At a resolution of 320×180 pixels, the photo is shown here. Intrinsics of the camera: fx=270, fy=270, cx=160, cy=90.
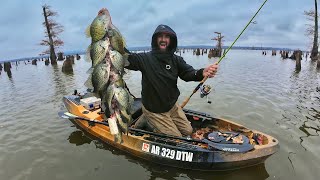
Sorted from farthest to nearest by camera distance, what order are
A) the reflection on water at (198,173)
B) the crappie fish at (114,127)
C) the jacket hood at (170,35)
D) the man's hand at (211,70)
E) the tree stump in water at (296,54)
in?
the tree stump in water at (296,54), the reflection on water at (198,173), the jacket hood at (170,35), the man's hand at (211,70), the crappie fish at (114,127)

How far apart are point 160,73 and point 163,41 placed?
2.60ft

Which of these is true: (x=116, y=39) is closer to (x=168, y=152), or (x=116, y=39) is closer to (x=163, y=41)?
(x=163, y=41)

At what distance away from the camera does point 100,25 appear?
12.8 feet

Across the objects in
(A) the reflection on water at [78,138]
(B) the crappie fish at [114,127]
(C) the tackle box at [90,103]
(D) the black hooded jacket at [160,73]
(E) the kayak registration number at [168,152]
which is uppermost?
(D) the black hooded jacket at [160,73]

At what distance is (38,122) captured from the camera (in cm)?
1117

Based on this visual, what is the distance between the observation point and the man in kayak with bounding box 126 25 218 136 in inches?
256

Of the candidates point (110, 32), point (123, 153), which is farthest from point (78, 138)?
point (110, 32)

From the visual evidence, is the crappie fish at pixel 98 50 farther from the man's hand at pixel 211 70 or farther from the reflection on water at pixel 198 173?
the reflection on water at pixel 198 173

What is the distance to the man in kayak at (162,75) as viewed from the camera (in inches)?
256

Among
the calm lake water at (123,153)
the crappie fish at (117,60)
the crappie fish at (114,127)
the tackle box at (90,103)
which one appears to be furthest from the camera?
the tackle box at (90,103)

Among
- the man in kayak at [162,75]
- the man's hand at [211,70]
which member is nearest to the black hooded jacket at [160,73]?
the man in kayak at [162,75]

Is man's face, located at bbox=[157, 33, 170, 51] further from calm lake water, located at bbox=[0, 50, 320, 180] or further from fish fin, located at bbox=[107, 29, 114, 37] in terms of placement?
calm lake water, located at bbox=[0, 50, 320, 180]

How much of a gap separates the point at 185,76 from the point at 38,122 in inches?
286

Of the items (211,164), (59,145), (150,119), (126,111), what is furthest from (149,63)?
(59,145)
